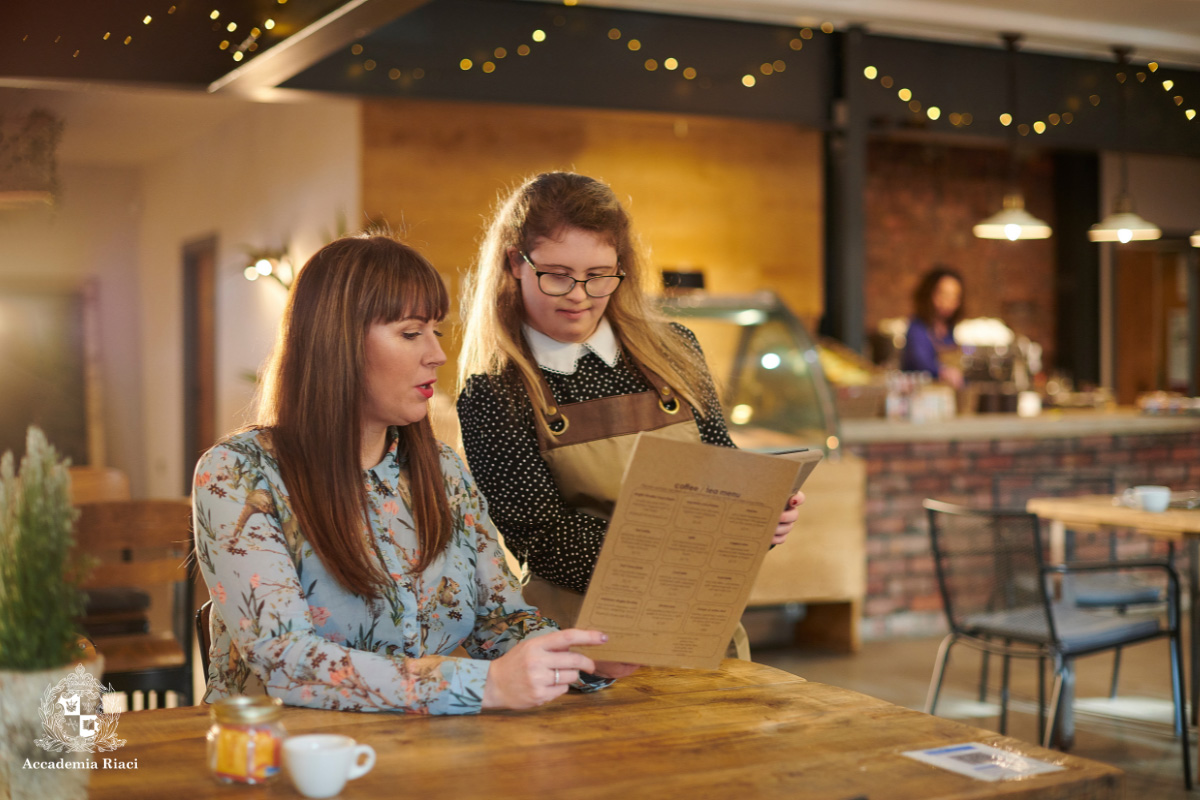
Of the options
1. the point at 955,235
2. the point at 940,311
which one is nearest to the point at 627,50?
the point at 940,311

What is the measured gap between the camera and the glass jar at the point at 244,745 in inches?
49.1

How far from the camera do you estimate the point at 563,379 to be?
2.03 metres

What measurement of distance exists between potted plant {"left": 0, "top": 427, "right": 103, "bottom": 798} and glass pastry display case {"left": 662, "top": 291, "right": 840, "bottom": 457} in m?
3.91

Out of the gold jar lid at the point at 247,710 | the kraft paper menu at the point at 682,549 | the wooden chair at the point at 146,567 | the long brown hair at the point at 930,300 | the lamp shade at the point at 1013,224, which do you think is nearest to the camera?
the gold jar lid at the point at 247,710

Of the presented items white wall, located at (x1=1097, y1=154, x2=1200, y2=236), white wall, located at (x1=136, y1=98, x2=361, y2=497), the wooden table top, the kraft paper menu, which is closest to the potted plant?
the kraft paper menu

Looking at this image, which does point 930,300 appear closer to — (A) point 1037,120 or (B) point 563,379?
(A) point 1037,120

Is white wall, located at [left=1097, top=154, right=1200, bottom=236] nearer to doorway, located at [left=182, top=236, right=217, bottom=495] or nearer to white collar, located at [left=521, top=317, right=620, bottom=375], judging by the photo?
doorway, located at [left=182, top=236, right=217, bottom=495]

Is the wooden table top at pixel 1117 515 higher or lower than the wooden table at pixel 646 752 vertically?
lower

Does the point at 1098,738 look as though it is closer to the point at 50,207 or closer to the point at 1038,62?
the point at 1038,62

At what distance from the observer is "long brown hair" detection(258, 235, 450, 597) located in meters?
1.62

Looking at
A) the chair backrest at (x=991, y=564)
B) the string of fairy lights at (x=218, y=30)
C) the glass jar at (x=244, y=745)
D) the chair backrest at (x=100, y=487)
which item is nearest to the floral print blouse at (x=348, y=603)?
the glass jar at (x=244, y=745)

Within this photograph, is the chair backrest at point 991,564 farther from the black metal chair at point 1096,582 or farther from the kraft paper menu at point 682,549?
the kraft paper menu at point 682,549

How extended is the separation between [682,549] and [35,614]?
732 mm

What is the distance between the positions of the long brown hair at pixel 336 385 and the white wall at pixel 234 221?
182 inches
